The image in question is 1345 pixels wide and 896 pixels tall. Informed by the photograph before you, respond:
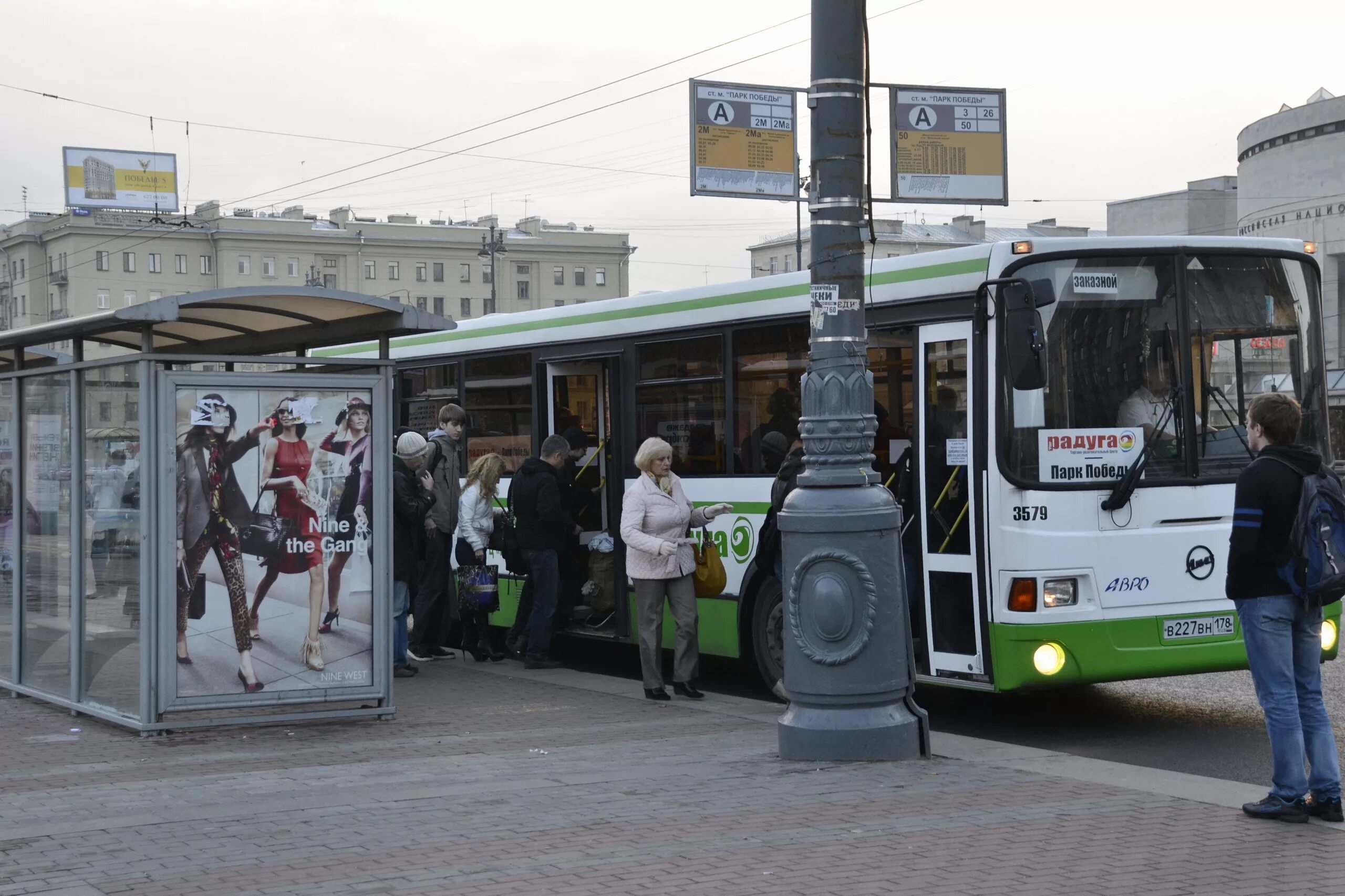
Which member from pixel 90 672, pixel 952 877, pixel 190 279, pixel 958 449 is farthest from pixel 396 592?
pixel 190 279

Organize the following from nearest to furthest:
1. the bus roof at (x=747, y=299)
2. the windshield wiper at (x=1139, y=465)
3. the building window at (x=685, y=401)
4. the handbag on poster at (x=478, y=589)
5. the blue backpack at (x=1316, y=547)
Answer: the blue backpack at (x=1316, y=547), the windshield wiper at (x=1139, y=465), the bus roof at (x=747, y=299), the building window at (x=685, y=401), the handbag on poster at (x=478, y=589)

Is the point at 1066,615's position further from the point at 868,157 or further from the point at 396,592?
the point at 396,592

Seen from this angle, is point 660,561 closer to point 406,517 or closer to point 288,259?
point 406,517

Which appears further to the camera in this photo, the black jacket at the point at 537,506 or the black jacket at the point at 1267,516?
the black jacket at the point at 537,506

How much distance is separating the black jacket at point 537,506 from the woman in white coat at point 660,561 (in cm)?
120

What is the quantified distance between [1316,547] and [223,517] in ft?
18.8

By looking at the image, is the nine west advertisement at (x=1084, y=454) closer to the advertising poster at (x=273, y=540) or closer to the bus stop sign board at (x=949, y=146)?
the advertising poster at (x=273, y=540)

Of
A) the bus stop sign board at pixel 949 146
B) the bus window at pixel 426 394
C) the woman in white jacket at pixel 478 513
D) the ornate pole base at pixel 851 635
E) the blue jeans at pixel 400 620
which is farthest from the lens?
the bus window at pixel 426 394

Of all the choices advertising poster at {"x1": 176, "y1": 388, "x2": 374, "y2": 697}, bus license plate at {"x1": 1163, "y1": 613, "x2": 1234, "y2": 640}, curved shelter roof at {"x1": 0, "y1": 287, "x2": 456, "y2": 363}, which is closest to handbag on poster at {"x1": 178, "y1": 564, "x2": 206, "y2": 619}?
advertising poster at {"x1": 176, "y1": 388, "x2": 374, "y2": 697}

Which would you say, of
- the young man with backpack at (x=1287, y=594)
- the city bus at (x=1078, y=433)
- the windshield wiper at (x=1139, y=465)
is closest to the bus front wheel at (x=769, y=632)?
the city bus at (x=1078, y=433)

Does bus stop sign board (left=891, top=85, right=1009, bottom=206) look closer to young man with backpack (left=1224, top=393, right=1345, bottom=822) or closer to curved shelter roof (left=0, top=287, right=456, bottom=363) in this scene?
curved shelter roof (left=0, top=287, right=456, bottom=363)

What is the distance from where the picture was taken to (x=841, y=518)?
8031 millimetres

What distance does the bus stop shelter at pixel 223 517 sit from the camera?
894 centimetres

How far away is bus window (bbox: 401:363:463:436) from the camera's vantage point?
1422 centimetres
